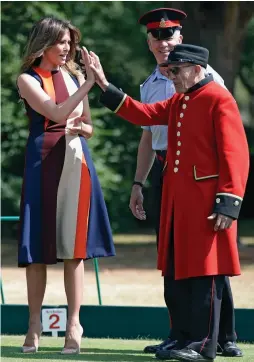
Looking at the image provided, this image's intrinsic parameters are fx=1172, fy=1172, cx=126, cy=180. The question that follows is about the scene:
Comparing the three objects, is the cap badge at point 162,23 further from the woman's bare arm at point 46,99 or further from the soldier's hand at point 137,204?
the soldier's hand at point 137,204

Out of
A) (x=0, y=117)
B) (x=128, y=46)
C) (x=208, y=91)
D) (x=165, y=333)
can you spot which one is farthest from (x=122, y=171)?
(x=208, y=91)

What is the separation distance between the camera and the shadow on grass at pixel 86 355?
5805mm

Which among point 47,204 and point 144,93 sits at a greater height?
point 144,93

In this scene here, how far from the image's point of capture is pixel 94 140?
1767 centimetres

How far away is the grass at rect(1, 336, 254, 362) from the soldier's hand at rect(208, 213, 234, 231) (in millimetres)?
→ 727

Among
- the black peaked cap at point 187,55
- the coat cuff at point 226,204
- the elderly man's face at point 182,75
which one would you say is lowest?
the coat cuff at point 226,204

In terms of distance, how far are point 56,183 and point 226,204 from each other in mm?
993

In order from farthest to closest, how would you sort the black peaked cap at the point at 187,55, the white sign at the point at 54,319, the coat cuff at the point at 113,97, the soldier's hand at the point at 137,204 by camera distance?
1. the white sign at the point at 54,319
2. the soldier's hand at the point at 137,204
3. the coat cuff at the point at 113,97
4. the black peaked cap at the point at 187,55

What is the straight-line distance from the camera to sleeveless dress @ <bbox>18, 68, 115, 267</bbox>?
236 inches

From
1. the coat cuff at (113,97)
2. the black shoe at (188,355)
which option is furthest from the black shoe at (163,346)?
the coat cuff at (113,97)

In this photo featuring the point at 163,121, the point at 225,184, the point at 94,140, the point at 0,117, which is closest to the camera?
the point at 225,184

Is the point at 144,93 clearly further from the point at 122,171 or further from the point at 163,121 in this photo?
the point at 122,171

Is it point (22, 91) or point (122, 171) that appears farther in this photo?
point (122, 171)

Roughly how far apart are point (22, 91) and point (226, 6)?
10488mm
